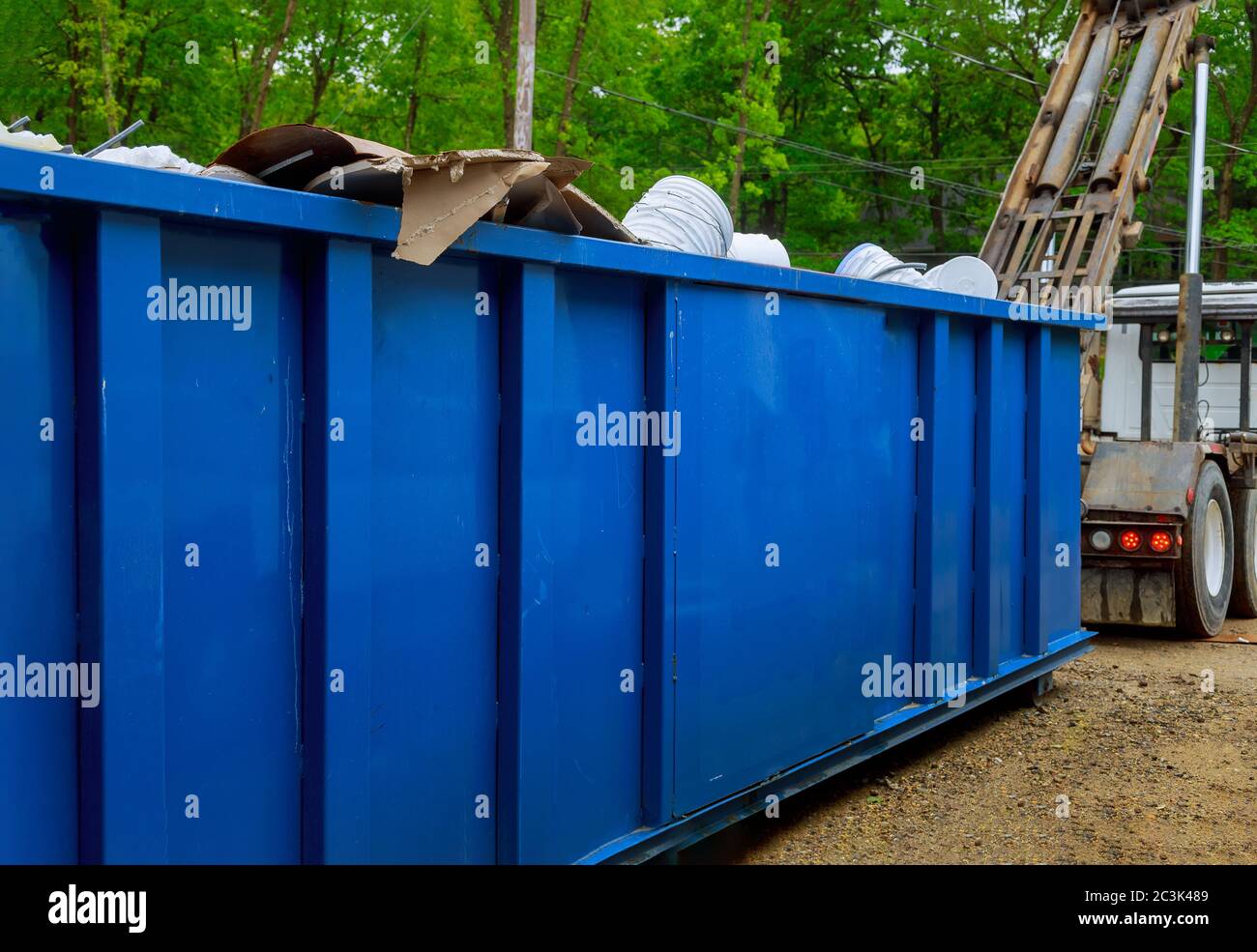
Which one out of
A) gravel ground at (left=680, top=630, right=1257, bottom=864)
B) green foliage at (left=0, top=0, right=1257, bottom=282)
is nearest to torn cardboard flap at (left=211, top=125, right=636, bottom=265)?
gravel ground at (left=680, top=630, right=1257, bottom=864)

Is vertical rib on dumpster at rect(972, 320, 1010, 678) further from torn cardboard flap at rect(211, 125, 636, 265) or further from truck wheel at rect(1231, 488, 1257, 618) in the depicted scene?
truck wheel at rect(1231, 488, 1257, 618)

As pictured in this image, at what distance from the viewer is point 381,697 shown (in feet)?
11.7

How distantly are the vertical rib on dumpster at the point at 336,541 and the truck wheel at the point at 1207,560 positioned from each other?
27.5 ft

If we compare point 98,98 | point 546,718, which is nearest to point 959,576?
point 546,718

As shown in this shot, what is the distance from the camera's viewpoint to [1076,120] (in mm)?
10625

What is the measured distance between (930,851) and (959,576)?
72.8 inches

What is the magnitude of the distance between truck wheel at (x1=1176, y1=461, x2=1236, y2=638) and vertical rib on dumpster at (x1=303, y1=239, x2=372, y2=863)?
839cm

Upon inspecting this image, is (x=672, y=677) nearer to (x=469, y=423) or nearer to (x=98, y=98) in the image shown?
(x=469, y=423)

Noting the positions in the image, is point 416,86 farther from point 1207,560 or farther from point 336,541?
point 336,541

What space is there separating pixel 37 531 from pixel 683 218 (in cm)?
295

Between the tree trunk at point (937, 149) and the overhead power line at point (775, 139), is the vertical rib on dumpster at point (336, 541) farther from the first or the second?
the tree trunk at point (937, 149)

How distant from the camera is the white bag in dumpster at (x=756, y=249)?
582 cm

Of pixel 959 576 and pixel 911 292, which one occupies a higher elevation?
pixel 911 292

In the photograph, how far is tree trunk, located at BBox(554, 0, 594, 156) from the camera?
23750 millimetres
